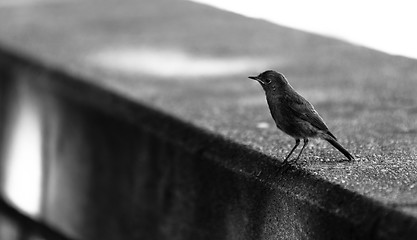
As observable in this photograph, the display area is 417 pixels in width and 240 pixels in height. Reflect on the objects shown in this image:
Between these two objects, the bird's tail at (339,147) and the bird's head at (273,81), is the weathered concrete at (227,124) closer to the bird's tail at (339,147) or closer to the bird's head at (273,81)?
the bird's tail at (339,147)

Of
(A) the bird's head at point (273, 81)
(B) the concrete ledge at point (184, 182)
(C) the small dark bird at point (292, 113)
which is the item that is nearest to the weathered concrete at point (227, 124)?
(B) the concrete ledge at point (184, 182)

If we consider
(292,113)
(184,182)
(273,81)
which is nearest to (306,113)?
(292,113)

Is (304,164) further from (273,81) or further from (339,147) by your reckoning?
(273,81)

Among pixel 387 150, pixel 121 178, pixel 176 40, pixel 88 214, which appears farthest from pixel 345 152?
pixel 176 40

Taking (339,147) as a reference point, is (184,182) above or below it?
below

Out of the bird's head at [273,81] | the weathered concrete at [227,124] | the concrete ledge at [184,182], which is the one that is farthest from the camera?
the bird's head at [273,81]

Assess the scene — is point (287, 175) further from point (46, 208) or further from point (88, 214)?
point (46, 208)

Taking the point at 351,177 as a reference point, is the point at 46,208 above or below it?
below
